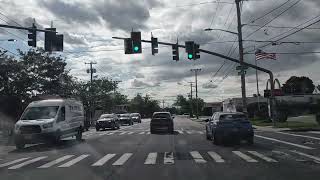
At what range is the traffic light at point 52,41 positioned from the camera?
77.7 feet

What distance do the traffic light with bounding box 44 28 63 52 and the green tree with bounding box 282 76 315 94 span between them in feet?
353

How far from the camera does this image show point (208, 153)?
56.7 ft

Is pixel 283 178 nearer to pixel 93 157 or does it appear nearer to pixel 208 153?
pixel 208 153

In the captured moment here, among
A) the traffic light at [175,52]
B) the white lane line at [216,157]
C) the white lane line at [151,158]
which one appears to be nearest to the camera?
the white lane line at [151,158]

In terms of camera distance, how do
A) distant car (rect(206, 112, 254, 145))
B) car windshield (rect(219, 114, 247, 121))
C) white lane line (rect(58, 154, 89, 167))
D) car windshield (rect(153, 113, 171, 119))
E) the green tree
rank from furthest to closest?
1. the green tree
2. car windshield (rect(153, 113, 171, 119))
3. car windshield (rect(219, 114, 247, 121))
4. distant car (rect(206, 112, 254, 145))
5. white lane line (rect(58, 154, 89, 167))

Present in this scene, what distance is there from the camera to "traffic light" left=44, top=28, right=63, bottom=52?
77.7 feet

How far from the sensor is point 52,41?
23.8 m

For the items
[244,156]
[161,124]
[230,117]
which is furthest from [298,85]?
[244,156]

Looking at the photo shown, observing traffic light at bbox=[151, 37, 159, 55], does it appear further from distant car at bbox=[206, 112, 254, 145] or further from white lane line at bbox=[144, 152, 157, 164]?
white lane line at bbox=[144, 152, 157, 164]

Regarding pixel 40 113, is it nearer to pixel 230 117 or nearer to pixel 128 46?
pixel 128 46

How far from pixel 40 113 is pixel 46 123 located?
1483 millimetres

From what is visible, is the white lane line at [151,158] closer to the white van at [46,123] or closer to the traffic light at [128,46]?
the white van at [46,123]

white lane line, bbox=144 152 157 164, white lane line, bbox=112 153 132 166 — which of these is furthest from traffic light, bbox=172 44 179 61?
white lane line, bbox=112 153 132 166

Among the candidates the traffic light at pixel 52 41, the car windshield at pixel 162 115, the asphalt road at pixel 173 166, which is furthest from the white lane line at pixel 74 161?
the car windshield at pixel 162 115
